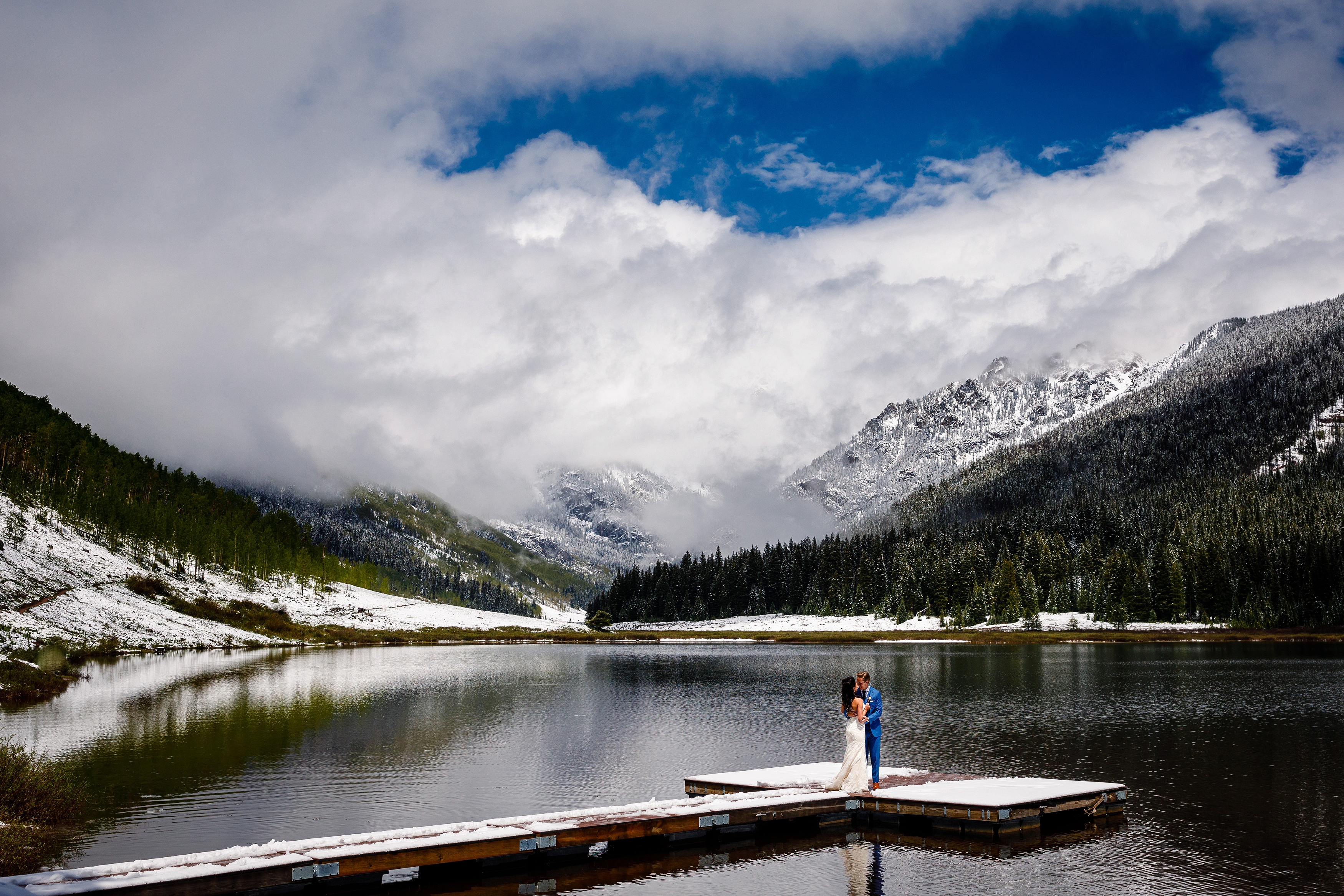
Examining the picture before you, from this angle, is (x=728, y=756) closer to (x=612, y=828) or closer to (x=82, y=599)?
(x=612, y=828)

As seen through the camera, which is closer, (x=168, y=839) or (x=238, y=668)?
(x=168, y=839)

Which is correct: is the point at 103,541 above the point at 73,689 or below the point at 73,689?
above

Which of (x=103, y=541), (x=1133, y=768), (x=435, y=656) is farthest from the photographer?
(x=103, y=541)

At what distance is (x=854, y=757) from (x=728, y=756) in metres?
11.2

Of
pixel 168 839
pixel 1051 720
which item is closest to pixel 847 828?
pixel 168 839

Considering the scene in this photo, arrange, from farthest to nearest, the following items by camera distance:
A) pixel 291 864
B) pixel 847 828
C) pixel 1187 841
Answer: pixel 847 828, pixel 1187 841, pixel 291 864

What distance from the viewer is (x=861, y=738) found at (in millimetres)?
28000

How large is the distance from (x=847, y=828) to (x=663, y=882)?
7.33 metres

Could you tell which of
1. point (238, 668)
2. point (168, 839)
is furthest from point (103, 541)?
point (168, 839)

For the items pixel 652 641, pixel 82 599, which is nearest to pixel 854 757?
pixel 82 599

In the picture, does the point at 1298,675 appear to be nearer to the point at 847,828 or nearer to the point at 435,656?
the point at 847,828

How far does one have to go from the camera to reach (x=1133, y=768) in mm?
34000

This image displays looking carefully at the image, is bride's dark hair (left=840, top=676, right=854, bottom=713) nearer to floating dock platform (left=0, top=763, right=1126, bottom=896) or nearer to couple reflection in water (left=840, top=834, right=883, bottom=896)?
floating dock platform (left=0, top=763, right=1126, bottom=896)

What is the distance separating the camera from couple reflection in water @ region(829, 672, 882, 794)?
2762 cm
